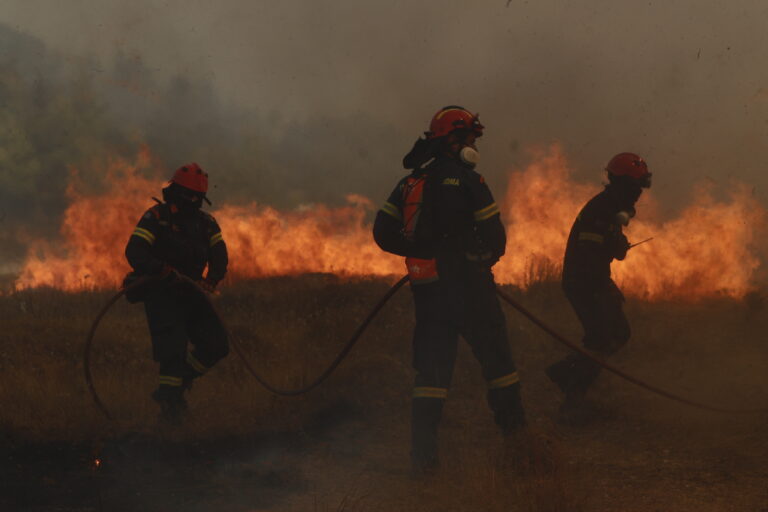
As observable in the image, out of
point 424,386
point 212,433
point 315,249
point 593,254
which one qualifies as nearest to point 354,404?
point 212,433

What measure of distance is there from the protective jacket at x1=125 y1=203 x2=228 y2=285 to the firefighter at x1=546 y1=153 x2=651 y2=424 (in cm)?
318

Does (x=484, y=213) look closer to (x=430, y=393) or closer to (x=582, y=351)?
(x=430, y=393)

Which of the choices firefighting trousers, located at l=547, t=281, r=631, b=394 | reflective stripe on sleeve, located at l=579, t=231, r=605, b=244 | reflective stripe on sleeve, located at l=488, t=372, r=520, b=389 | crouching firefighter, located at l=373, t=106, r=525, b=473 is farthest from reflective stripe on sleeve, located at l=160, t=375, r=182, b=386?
reflective stripe on sleeve, located at l=579, t=231, r=605, b=244

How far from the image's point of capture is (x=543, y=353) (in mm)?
8516

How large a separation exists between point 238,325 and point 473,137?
5.38 meters

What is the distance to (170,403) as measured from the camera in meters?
6.07

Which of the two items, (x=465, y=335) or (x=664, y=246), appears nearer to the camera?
(x=465, y=335)

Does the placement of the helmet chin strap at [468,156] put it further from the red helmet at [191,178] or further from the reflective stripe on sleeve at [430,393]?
the red helmet at [191,178]

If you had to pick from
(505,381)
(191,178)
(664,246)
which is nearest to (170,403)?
(191,178)

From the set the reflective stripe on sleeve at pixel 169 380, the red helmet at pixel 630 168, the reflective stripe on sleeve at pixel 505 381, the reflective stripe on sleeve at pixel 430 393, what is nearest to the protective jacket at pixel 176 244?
the reflective stripe on sleeve at pixel 169 380

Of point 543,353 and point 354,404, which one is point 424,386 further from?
point 543,353

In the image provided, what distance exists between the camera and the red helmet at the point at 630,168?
6.06m

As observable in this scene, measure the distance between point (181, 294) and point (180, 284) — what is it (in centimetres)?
9

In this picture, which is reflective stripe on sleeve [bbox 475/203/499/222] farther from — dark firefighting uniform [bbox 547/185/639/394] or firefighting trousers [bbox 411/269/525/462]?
dark firefighting uniform [bbox 547/185/639/394]
